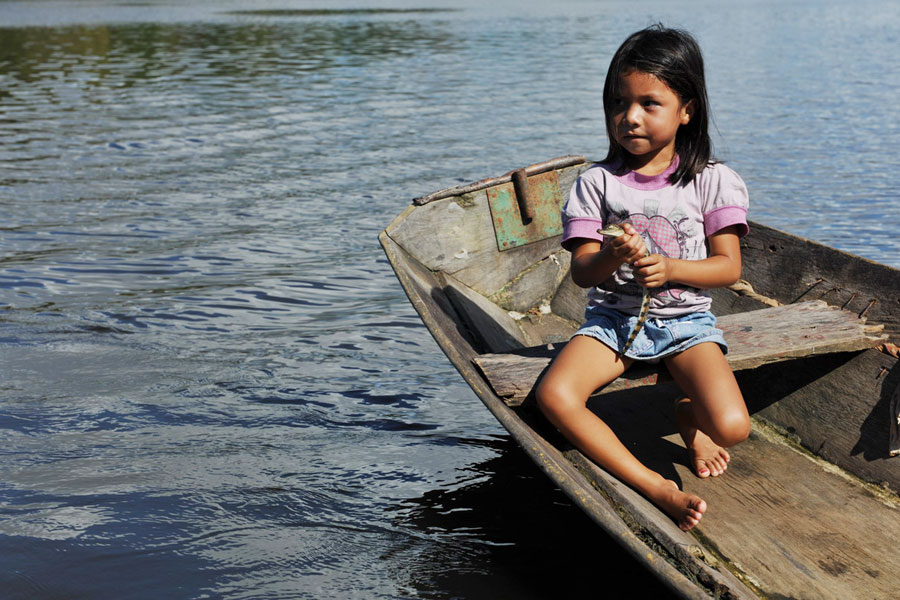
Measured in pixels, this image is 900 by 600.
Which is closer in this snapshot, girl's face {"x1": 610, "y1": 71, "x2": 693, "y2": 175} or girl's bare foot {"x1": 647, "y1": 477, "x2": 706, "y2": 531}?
girl's bare foot {"x1": 647, "y1": 477, "x2": 706, "y2": 531}

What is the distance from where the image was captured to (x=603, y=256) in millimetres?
2812

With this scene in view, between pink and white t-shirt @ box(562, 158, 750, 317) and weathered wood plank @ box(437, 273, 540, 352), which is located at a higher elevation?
pink and white t-shirt @ box(562, 158, 750, 317)

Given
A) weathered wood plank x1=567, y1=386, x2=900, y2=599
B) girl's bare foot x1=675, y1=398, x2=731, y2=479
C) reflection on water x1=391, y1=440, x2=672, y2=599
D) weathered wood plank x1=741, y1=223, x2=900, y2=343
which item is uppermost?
weathered wood plank x1=741, y1=223, x2=900, y2=343

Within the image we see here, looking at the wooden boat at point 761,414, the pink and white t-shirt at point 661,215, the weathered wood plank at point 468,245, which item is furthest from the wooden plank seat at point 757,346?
the weathered wood plank at point 468,245

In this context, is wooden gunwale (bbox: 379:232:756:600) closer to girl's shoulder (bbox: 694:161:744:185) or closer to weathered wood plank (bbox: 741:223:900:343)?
girl's shoulder (bbox: 694:161:744:185)

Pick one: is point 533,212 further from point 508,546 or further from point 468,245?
point 508,546

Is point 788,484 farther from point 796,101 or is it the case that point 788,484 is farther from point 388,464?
point 796,101

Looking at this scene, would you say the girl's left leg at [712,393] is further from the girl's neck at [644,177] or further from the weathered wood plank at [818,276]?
the weathered wood plank at [818,276]

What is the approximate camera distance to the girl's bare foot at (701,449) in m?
3.24

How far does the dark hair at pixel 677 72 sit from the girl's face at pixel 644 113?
0.02 m

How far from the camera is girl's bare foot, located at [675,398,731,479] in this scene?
3236 millimetres

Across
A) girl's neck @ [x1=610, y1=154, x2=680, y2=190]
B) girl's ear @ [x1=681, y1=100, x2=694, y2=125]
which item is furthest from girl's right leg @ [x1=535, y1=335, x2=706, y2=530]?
girl's ear @ [x1=681, y1=100, x2=694, y2=125]

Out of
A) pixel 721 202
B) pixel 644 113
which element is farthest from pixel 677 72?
pixel 721 202

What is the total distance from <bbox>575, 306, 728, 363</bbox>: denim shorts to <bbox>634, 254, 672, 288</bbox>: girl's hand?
10.0 inches
